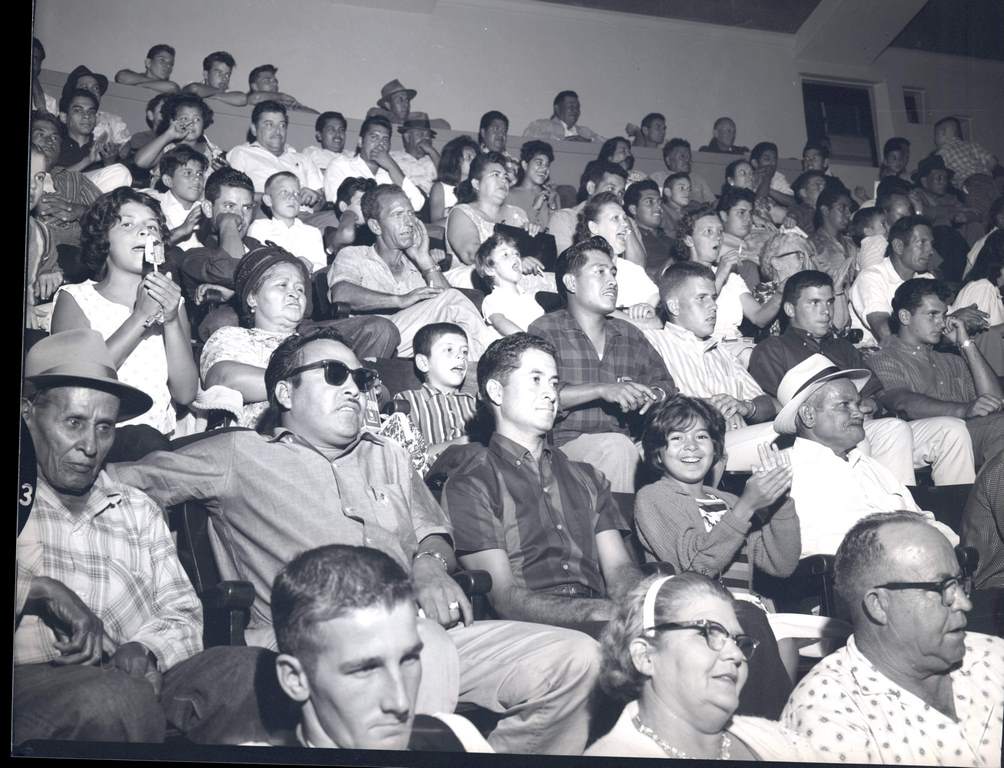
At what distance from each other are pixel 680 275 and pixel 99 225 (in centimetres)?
195

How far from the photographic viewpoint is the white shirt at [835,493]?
301 cm

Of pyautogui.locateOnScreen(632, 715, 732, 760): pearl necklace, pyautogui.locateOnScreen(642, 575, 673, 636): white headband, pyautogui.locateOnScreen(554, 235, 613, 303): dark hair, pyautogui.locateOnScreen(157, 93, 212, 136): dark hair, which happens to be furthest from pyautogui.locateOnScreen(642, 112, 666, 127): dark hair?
pyautogui.locateOnScreen(632, 715, 732, 760): pearl necklace

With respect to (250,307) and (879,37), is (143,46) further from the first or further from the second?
(879,37)

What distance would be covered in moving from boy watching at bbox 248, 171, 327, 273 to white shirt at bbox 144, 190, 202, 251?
228 mm

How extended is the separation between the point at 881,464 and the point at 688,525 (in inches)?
34.8

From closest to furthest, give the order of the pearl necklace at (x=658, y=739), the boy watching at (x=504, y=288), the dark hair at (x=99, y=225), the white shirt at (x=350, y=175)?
the pearl necklace at (x=658, y=739)
the dark hair at (x=99, y=225)
the boy watching at (x=504, y=288)
the white shirt at (x=350, y=175)

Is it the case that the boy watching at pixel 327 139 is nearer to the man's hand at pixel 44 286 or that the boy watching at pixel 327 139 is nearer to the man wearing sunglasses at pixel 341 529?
the man's hand at pixel 44 286

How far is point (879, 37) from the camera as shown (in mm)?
4441

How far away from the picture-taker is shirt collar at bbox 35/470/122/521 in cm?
247

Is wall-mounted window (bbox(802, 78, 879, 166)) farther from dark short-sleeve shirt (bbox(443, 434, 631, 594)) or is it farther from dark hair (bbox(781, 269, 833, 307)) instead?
dark short-sleeve shirt (bbox(443, 434, 631, 594))

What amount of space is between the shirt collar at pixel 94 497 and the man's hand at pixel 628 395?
1.44 metres

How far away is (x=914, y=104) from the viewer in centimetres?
437

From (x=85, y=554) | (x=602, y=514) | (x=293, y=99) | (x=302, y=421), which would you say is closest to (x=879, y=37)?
(x=293, y=99)

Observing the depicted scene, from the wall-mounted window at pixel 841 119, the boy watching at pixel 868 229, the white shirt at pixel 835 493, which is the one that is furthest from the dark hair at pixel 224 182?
the boy watching at pixel 868 229
